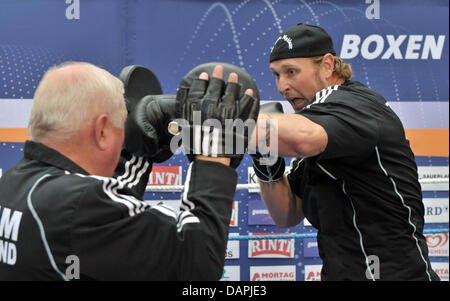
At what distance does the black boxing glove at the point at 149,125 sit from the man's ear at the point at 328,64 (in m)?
0.82

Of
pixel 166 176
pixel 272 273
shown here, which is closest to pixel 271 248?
pixel 272 273

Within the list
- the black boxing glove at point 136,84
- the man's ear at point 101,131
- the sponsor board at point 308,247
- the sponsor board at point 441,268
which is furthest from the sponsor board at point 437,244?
the man's ear at point 101,131

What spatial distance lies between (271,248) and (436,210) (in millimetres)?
1118

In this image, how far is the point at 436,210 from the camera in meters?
3.08

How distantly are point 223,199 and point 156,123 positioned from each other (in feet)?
0.86

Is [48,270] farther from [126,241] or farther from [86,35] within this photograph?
→ [86,35]

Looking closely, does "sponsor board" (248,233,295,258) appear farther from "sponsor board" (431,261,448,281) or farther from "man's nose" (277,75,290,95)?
"man's nose" (277,75,290,95)

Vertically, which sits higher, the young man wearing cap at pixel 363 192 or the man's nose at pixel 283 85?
the man's nose at pixel 283 85

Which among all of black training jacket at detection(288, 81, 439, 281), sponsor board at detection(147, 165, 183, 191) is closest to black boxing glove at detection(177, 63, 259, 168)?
black training jacket at detection(288, 81, 439, 281)

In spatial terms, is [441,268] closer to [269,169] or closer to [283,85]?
[269,169]

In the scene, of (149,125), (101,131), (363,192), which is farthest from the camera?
(363,192)

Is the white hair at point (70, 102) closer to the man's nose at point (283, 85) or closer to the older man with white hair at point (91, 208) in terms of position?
the older man with white hair at point (91, 208)

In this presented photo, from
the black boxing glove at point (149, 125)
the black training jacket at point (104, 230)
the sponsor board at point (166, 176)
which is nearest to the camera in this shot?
the black training jacket at point (104, 230)

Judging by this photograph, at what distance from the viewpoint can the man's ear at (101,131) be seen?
0.95 m
